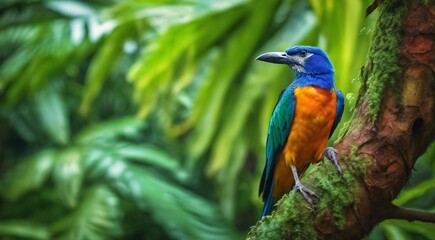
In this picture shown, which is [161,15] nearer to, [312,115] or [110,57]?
[110,57]

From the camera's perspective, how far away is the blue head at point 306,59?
951mm

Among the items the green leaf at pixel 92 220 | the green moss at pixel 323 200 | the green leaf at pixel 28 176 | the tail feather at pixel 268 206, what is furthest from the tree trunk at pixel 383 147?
the green leaf at pixel 28 176

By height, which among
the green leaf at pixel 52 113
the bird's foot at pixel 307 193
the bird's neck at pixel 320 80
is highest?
the green leaf at pixel 52 113

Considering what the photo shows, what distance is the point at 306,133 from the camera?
1.02 meters

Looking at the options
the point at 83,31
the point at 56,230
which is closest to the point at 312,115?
the point at 83,31

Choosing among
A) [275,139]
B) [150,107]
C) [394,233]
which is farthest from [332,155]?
[150,107]

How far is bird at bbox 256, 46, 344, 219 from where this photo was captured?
962mm

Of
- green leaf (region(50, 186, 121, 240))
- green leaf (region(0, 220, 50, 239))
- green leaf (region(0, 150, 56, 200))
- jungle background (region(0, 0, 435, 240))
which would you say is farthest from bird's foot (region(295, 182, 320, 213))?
green leaf (region(0, 150, 56, 200))

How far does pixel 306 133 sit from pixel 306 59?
0.11 m

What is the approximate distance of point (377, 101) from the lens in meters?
0.92

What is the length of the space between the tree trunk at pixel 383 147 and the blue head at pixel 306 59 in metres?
0.07

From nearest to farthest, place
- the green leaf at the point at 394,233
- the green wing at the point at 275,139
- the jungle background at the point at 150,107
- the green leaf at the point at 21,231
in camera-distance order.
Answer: the green wing at the point at 275,139 < the green leaf at the point at 394,233 < the jungle background at the point at 150,107 < the green leaf at the point at 21,231

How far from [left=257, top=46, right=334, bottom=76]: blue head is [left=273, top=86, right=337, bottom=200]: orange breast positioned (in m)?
0.03

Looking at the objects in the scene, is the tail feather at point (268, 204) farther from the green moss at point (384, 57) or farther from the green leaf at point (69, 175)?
the green leaf at point (69, 175)
